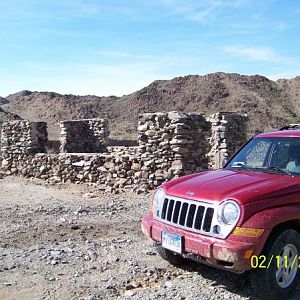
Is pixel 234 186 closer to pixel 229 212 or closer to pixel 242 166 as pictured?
pixel 229 212

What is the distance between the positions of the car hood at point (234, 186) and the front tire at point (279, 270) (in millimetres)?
447

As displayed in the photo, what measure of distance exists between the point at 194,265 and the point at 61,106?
55033 mm

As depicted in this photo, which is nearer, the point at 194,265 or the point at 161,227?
the point at 161,227

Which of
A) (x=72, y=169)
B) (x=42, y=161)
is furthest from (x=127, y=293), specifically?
(x=42, y=161)

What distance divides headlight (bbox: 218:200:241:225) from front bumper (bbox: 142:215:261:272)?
0.56 feet

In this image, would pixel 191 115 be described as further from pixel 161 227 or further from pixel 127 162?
pixel 161 227

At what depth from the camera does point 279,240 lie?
4.68m

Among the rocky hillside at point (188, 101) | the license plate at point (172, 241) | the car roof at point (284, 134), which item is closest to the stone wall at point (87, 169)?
the car roof at point (284, 134)

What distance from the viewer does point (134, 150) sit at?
17.4m

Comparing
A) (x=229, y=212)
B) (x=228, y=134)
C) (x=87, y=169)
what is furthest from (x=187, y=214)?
(x=228, y=134)

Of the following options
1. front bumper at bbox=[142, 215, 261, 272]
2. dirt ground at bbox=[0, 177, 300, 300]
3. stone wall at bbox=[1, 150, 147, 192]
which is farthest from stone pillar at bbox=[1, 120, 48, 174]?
front bumper at bbox=[142, 215, 261, 272]

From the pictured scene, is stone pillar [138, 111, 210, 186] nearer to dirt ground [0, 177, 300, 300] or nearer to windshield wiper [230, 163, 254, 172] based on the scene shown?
dirt ground [0, 177, 300, 300]

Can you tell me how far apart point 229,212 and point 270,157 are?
4.81 feet

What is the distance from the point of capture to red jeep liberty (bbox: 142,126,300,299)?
454cm
